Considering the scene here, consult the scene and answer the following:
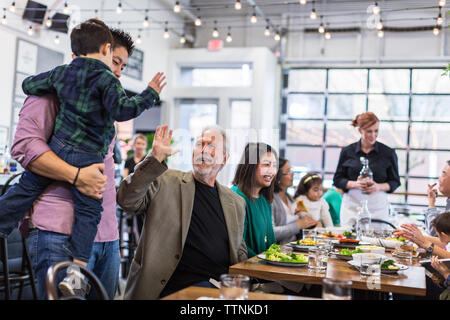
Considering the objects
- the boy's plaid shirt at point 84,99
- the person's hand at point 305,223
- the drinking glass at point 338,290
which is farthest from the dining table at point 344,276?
the person's hand at point 305,223

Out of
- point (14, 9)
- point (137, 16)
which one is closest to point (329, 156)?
point (137, 16)

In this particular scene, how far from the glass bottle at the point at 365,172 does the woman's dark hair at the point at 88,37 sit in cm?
316

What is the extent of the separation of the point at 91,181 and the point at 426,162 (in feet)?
31.4

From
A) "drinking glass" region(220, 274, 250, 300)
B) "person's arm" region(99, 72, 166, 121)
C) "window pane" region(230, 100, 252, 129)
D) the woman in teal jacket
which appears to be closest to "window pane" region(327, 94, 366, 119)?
"window pane" region(230, 100, 252, 129)

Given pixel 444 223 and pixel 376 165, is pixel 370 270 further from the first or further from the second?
pixel 376 165

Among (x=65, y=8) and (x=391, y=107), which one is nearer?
(x=65, y=8)

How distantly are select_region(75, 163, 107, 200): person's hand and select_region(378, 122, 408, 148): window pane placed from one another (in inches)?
365

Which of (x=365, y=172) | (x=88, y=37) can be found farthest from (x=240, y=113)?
(x=88, y=37)

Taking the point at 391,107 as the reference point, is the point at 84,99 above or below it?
below

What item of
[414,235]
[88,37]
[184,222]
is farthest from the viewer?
[414,235]

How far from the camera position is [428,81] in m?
10.0

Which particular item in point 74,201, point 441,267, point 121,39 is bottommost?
point 441,267
